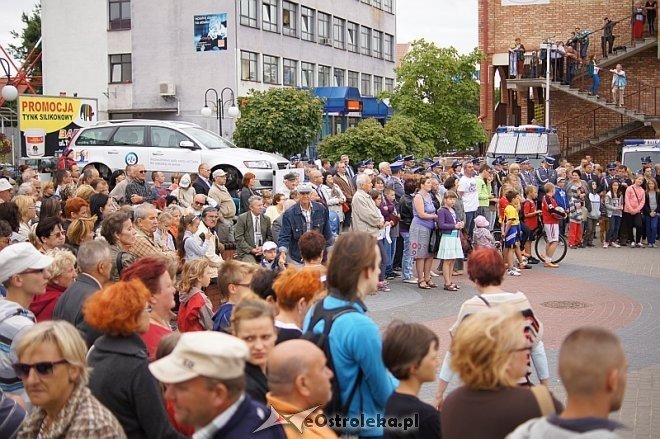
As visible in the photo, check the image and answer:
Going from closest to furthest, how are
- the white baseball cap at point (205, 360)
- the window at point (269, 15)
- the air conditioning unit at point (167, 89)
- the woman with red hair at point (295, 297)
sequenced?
the white baseball cap at point (205, 360), the woman with red hair at point (295, 297), the air conditioning unit at point (167, 89), the window at point (269, 15)

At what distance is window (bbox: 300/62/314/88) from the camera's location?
5403cm

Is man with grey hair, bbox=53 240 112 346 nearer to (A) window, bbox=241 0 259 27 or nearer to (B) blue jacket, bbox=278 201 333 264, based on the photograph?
(B) blue jacket, bbox=278 201 333 264

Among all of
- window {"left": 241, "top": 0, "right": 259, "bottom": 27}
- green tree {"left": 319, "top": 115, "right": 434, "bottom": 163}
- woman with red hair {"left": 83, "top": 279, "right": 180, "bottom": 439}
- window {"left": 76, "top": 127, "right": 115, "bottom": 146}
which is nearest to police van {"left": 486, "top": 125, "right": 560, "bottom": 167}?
green tree {"left": 319, "top": 115, "right": 434, "bottom": 163}

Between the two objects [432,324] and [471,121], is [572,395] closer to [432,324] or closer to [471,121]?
[432,324]

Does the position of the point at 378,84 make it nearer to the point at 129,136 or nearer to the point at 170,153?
the point at 129,136

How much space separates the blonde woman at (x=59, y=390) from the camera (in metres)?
3.91

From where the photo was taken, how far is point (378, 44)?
6694cm

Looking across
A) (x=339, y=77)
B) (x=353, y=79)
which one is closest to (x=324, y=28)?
(x=339, y=77)

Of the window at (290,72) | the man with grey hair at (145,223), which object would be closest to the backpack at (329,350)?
the man with grey hair at (145,223)

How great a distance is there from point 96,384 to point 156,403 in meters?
0.32

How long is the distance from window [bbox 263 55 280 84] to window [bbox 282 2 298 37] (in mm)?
2343

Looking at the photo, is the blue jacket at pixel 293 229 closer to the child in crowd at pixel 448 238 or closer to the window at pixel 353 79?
the child in crowd at pixel 448 238

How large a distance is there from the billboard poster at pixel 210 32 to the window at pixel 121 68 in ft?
14.0

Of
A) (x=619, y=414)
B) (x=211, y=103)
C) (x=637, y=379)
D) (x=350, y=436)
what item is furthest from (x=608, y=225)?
(x=211, y=103)
